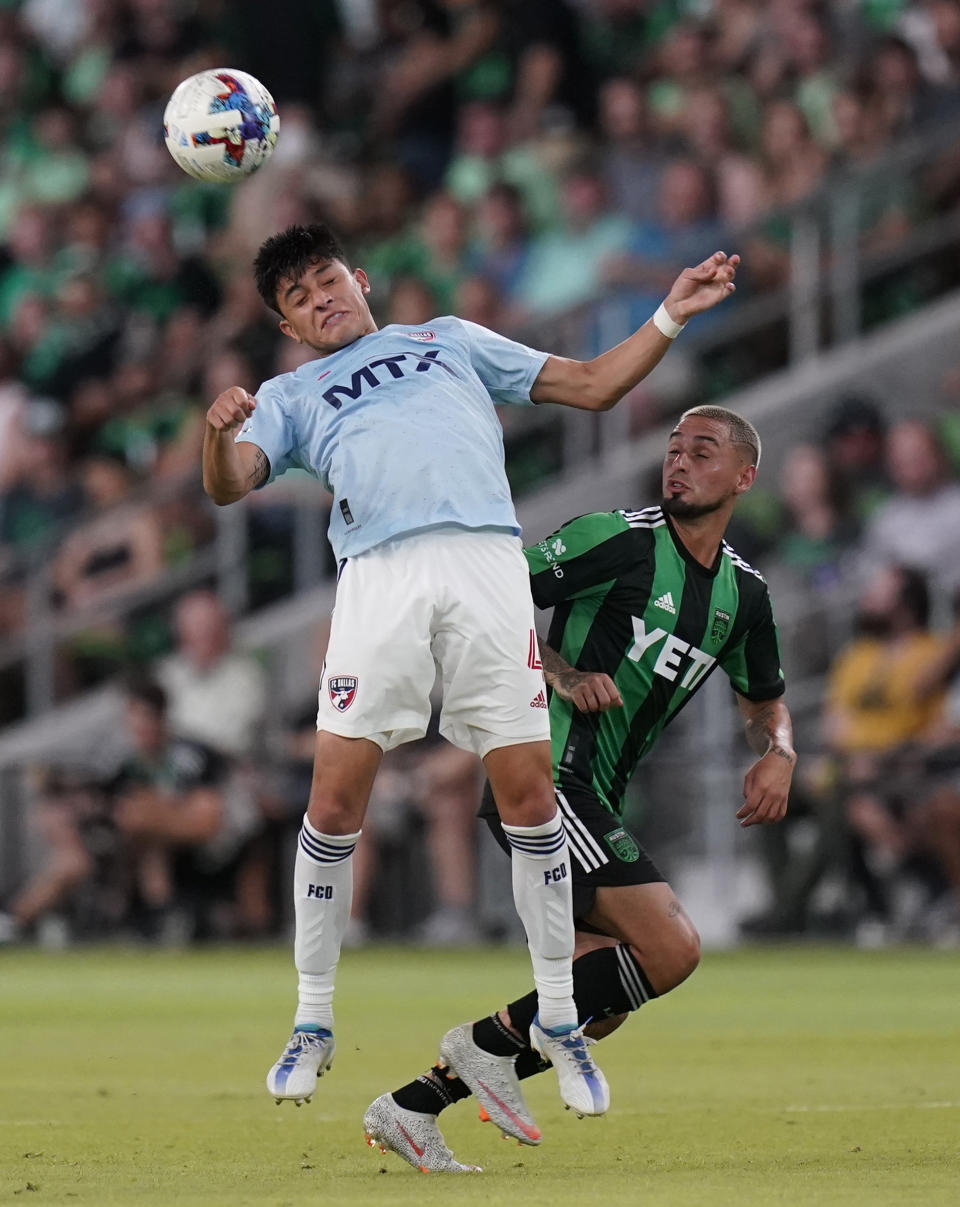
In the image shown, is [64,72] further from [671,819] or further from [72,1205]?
[72,1205]

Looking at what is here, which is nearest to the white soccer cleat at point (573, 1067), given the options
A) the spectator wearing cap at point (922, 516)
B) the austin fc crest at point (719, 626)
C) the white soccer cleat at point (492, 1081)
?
the white soccer cleat at point (492, 1081)

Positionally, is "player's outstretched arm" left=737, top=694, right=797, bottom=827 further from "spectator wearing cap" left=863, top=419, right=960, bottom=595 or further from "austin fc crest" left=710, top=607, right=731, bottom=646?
"spectator wearing cap" left=863, top=419, right=960, bottom=595

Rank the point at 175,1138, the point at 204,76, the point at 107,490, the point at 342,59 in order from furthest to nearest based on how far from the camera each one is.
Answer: the point at 342,59 → the point at 107,490 → the point at 204,76 → the point at 175,1138

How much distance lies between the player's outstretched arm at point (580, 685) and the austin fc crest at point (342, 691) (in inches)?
25.4

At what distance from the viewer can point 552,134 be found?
1730 centimetres

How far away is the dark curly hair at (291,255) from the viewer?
6.14m

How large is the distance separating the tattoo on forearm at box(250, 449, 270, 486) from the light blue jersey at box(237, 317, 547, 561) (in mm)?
27

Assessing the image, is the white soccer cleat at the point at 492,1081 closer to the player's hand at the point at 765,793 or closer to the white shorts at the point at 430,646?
the white shorts at the point at 430,646

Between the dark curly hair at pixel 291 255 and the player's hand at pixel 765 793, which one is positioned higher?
the dark curly hair at pixel 291 255

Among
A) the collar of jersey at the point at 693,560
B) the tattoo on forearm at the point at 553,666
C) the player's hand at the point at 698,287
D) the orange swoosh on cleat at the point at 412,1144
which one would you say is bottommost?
the orange swoosh on cleat at the point at 412,1144

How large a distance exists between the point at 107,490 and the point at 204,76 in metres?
10.2

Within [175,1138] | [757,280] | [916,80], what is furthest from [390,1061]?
[916,80]

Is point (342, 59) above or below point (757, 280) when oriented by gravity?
above

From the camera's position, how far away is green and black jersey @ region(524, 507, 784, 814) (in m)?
6.32
